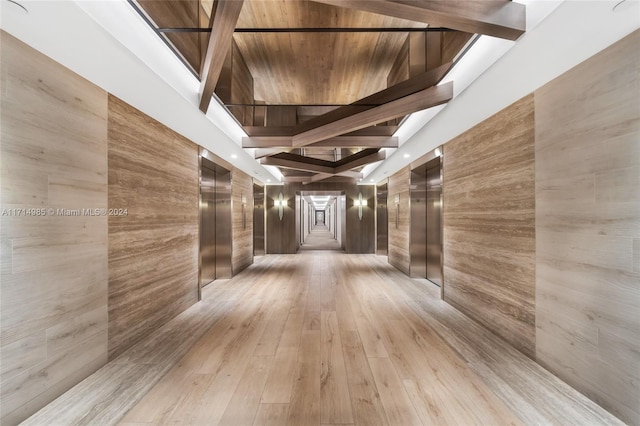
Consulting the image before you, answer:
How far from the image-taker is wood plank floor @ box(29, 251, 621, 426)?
1915 mm

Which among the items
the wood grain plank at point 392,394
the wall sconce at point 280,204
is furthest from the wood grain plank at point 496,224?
the wall sconce at point 280,204

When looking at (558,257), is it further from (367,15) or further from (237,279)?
(237,279)

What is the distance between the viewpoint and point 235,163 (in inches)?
254

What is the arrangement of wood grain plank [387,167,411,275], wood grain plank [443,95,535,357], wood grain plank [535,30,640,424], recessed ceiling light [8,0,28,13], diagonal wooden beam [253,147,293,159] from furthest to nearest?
wood grain plank [387,167,411,275] < diagonal wooden beam [253,147,293,159] < wood grain plank [443,95,535,357] < wood grain plank [535,30,640,424] < recessed ceiling light [8,0,28,13]

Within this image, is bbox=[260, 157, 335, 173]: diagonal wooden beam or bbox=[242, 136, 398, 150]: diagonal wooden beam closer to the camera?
bbox=[242, 136, 398, 150]: diagonal wooden beam

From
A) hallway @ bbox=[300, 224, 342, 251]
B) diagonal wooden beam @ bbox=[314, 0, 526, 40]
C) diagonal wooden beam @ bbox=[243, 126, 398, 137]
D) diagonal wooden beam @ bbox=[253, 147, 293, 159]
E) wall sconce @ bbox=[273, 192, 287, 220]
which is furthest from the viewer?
hallway @ bbox=[300, 224, 342, 251]

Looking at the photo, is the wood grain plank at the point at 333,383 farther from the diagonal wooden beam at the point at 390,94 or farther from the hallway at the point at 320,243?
the hallway at the point at 320,243

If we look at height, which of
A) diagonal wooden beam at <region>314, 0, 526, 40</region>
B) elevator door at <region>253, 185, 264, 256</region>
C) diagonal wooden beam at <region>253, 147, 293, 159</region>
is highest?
diagonal wooden beam at <region>314, 0, 526, 40</region>

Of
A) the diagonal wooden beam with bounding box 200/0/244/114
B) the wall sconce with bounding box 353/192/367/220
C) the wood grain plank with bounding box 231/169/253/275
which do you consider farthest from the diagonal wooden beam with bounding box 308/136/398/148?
the wall sconce with bounding box 353/192/367/220

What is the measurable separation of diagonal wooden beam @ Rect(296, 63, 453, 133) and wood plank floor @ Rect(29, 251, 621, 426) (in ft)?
10.7

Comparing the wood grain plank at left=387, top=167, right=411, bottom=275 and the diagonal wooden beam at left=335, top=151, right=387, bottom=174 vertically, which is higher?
the diagonal wooden beam at left=335, top=151, right=387, bottom=174

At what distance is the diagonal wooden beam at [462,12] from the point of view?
2.22 m

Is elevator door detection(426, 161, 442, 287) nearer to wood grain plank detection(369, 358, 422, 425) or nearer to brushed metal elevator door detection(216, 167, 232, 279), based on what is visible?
wood grain plank detection(369, 358, 422, 425)

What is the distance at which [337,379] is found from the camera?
7.64 ft
